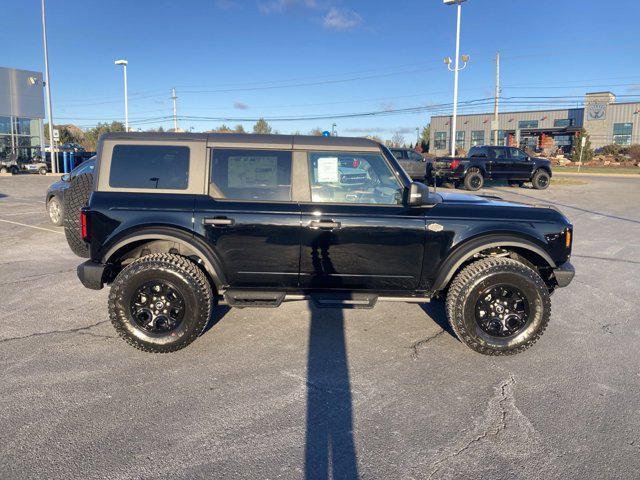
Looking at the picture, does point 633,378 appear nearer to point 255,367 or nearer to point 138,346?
point 255,367

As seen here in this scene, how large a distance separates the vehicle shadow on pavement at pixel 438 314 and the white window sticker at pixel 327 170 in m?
1.64

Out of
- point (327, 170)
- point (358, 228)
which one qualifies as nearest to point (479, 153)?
point (327, 170)

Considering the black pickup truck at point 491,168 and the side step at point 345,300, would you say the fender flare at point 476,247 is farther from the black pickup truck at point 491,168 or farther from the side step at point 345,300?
the black pickup truck at point 491,168

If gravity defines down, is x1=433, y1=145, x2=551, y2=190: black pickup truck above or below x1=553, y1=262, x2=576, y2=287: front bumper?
above

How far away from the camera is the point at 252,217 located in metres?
4.07

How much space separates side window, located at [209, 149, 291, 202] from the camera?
421 cm

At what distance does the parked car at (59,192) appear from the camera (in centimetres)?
984

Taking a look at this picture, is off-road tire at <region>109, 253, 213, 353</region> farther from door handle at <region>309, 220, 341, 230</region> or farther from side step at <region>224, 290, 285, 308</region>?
door handle at <region>309, 220, 341, 230</region>

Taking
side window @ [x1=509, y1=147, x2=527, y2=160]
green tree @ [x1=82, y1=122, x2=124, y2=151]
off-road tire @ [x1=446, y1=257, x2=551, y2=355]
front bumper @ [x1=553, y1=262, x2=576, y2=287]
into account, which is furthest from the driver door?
green tree @ [x1=82, y1=122, x2=124, y2=151]

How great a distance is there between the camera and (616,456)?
277cm

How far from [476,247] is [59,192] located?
8952mm

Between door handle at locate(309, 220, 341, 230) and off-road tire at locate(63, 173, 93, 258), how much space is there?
3286mm

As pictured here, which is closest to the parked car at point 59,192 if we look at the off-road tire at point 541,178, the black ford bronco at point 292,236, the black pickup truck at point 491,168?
the black ford bronco at point 292,236

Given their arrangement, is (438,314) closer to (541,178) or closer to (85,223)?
(85,223)
